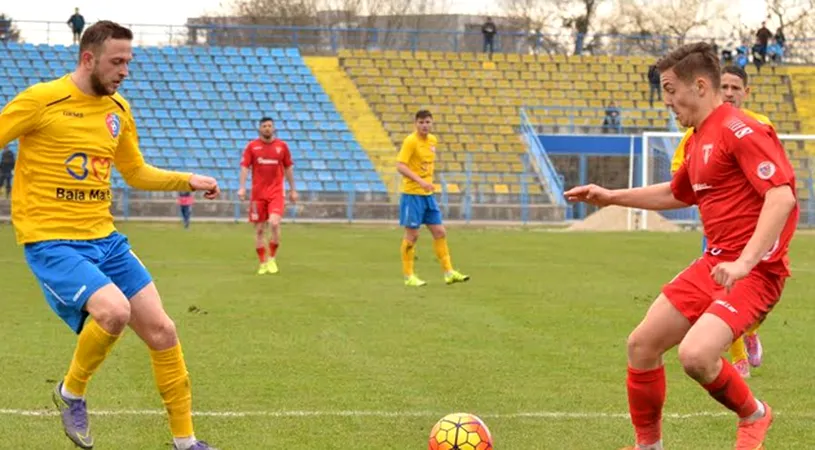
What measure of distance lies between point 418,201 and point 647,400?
10094mm

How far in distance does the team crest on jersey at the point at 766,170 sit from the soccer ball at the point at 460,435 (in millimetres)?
1764

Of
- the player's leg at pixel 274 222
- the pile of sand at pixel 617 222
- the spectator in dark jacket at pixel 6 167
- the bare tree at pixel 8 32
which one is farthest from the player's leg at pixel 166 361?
the bare tree at pixel 8 32

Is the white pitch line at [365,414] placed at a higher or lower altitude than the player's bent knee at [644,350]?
lower

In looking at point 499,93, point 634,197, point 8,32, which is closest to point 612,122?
point 499,93

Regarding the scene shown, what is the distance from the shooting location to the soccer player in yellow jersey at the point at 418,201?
1600 cm

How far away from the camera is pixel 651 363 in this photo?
6.13m

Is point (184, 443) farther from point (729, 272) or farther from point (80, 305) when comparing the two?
point (729, 272)

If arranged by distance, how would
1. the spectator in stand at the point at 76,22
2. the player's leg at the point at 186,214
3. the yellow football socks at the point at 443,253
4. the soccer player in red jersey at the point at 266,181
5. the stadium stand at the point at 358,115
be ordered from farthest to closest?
the spectator in stand at the point at 76,22
the stadium stand at the point at 358,115
the player's leg at the point at 186,214
the soccer player in red jersey at the point at 266,181
the yellow football socks at the point at 443,253

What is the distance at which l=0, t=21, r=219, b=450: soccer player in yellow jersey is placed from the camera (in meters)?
6.38

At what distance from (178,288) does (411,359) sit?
656 cm

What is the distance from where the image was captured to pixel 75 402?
6.62 m

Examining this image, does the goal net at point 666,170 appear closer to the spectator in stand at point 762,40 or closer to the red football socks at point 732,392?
the spectator in stand at point 762,40

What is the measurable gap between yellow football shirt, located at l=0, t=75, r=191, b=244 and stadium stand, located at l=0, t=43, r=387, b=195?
30.0 meters

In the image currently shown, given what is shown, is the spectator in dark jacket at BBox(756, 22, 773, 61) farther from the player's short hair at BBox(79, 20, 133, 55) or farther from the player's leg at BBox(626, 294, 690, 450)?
the player's short hair at BBox(79, 20, 133, 55)
